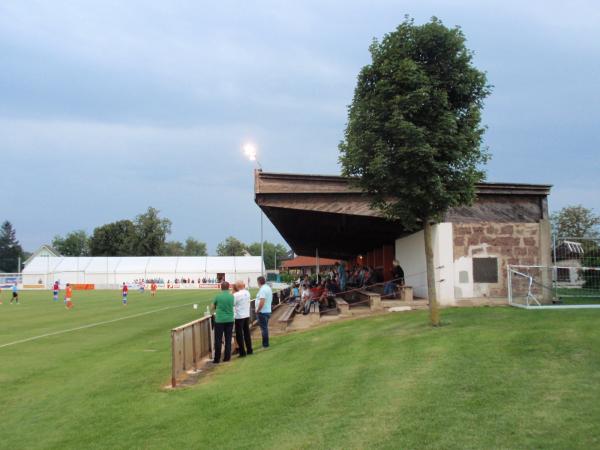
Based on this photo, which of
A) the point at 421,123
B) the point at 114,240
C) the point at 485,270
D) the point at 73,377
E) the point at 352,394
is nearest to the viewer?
the point at 352,394

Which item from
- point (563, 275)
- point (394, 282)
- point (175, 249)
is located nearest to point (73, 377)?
point (394, 282)

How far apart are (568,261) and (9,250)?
158m

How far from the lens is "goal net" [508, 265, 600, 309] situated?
652 inches

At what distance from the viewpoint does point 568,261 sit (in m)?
17.7

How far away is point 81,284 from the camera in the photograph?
250ft

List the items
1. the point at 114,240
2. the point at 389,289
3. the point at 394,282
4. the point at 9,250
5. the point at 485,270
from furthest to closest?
the point at 9,250, the point at 114,240, the point at 394,282, the point at 389,289, the point at 485,270

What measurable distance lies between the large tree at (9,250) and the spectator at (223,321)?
15180 centimetres

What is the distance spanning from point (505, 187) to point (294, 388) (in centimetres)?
1220

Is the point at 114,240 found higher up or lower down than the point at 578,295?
higher up

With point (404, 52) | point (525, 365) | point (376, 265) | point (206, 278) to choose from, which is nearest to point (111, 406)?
point (525, 365)

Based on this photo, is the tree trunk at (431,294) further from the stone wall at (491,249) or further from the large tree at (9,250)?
the large tree at (9,250)

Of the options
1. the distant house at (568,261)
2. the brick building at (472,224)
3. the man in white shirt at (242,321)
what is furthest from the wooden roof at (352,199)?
the man in white shirt at (242,321)

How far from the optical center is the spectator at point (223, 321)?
12.2 meters

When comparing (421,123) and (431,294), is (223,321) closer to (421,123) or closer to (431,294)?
(431,294)
